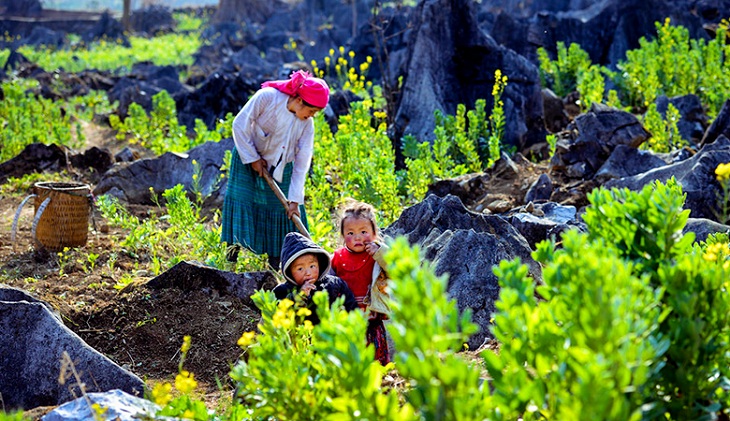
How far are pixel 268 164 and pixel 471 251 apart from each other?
1639 mm

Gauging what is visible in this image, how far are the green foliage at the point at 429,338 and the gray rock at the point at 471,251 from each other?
217cm

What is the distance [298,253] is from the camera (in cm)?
361

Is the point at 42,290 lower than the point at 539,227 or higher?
lower

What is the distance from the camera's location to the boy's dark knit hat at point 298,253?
3646 mm

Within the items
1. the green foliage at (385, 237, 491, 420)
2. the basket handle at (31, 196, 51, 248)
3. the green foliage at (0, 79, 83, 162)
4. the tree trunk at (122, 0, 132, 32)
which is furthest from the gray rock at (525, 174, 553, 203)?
the tree trunk at (122, 0, 132, 32)

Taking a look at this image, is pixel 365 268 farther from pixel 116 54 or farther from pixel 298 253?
pixel 116 54

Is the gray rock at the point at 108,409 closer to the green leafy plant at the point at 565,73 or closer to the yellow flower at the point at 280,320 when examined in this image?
the yellow flower at the point at 280,320

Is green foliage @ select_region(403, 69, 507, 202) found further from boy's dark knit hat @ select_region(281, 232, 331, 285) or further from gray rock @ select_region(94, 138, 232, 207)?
boy's dark knit hat @ select_region(281, 232, 331, 285)

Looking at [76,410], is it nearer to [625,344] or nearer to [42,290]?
[625,344]

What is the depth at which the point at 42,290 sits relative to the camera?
519 cm

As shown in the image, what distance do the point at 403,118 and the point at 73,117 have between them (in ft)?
23.0

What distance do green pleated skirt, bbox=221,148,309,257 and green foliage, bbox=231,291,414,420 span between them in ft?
9.17

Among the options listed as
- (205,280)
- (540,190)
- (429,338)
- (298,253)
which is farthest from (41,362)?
(540,190)

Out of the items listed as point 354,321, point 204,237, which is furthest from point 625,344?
point 204,237
